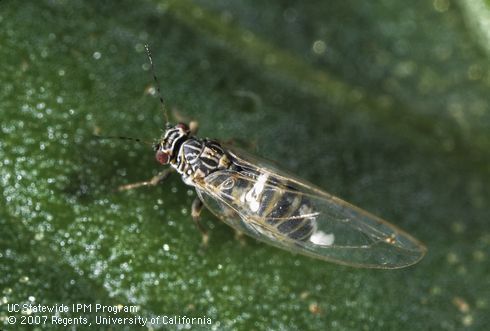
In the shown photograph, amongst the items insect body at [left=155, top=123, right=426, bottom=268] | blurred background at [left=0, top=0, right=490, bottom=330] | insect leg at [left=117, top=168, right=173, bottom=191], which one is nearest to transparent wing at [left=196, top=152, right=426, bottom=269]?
insect body at [left=155, top=123, right=426, bottom=268]

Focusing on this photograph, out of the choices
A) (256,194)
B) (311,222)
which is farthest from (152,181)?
(311,222)

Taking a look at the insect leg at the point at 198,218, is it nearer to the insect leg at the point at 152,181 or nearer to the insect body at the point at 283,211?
the insect body at the point at 283,211

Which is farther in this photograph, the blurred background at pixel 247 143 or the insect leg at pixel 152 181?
the insect leg at pixel 152 181

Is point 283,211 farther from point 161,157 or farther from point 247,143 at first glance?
point 161,157

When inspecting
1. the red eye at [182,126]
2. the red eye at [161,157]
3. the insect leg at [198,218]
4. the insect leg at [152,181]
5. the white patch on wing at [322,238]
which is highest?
the red eye at [182,126]

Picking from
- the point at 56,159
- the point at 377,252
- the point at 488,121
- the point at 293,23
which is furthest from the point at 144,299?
the point at 488,121

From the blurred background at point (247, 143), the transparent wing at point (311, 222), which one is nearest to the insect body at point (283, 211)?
the transparent wing at point (311, 222)
